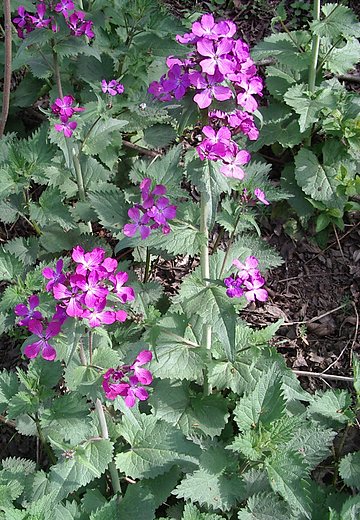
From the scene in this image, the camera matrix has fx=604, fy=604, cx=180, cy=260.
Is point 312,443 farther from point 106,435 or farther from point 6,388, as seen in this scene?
point 6,388

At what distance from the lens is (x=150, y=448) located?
2.79 meters

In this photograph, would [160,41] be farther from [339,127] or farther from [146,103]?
[339,127]

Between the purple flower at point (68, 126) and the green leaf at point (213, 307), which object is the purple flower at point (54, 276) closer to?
the green leaf at point (213, 307)

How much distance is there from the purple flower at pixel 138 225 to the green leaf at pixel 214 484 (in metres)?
1.08

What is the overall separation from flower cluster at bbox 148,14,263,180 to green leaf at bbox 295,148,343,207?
5.52 ft

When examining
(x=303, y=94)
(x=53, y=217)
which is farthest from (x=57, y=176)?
(x=303, y=94)

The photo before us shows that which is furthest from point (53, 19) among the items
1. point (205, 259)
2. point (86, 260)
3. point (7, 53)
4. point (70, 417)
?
point (70, 417)

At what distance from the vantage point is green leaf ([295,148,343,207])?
3.95 metres

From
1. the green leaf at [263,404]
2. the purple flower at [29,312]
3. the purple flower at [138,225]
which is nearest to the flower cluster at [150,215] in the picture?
the purple flower at [138,225]

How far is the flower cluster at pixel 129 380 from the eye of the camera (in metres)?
2.33

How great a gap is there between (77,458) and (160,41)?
2.54m

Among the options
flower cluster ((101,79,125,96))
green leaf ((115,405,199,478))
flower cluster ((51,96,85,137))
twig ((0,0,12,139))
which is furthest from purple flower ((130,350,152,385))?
twig ((0,0,12,139))

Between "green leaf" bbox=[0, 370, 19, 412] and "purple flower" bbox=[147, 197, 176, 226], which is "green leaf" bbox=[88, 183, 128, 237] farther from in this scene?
"green leaf" bbox=[0, 370, 19, 412]

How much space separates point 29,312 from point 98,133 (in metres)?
1.50
